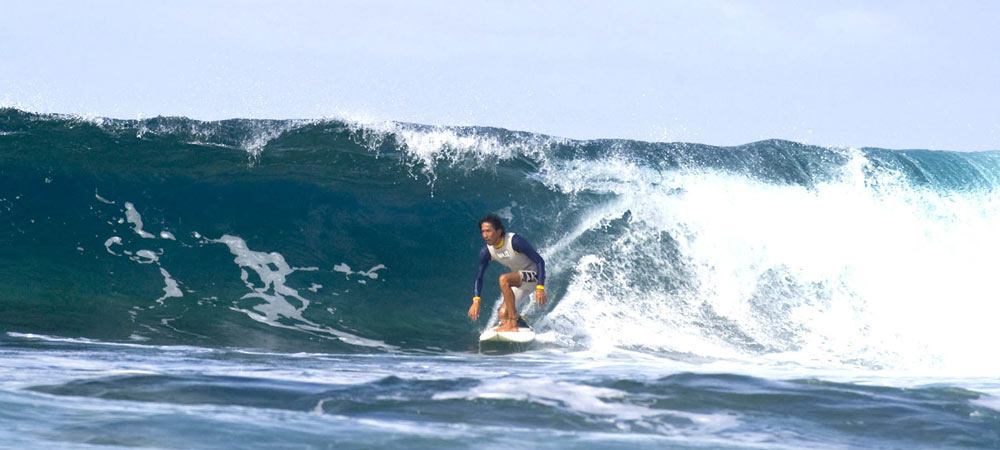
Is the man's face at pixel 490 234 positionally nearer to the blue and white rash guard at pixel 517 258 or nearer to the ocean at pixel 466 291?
the blue and white rash guard at pixel 517 258

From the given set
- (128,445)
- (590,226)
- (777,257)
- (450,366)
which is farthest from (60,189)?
(128,445)

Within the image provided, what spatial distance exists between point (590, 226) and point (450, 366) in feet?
17.7

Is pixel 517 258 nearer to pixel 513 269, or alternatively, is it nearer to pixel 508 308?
pixel 513 269

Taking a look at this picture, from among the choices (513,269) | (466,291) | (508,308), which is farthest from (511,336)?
(466,291)

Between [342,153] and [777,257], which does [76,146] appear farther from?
[777,257]

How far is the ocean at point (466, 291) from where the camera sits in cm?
447

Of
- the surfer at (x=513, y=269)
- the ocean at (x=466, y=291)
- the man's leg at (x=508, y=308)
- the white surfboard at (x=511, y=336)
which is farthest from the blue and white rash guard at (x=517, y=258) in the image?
the ocean at (x=466, y=291)

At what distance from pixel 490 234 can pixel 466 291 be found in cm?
293

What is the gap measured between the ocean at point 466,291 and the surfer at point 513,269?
19.3 inches

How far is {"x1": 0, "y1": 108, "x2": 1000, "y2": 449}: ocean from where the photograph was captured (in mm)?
4469

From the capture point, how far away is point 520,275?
355 inches

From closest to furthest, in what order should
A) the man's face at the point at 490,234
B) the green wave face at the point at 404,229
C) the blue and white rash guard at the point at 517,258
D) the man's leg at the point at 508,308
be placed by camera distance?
the man's face at the point at 490,234, the man's leg at the point at 508,308, the blue and white rash guard at the point at 517,258, the green wave face at the point at 404,229

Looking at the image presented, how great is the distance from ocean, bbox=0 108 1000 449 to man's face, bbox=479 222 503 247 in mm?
1105

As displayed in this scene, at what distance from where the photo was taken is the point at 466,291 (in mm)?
11508
